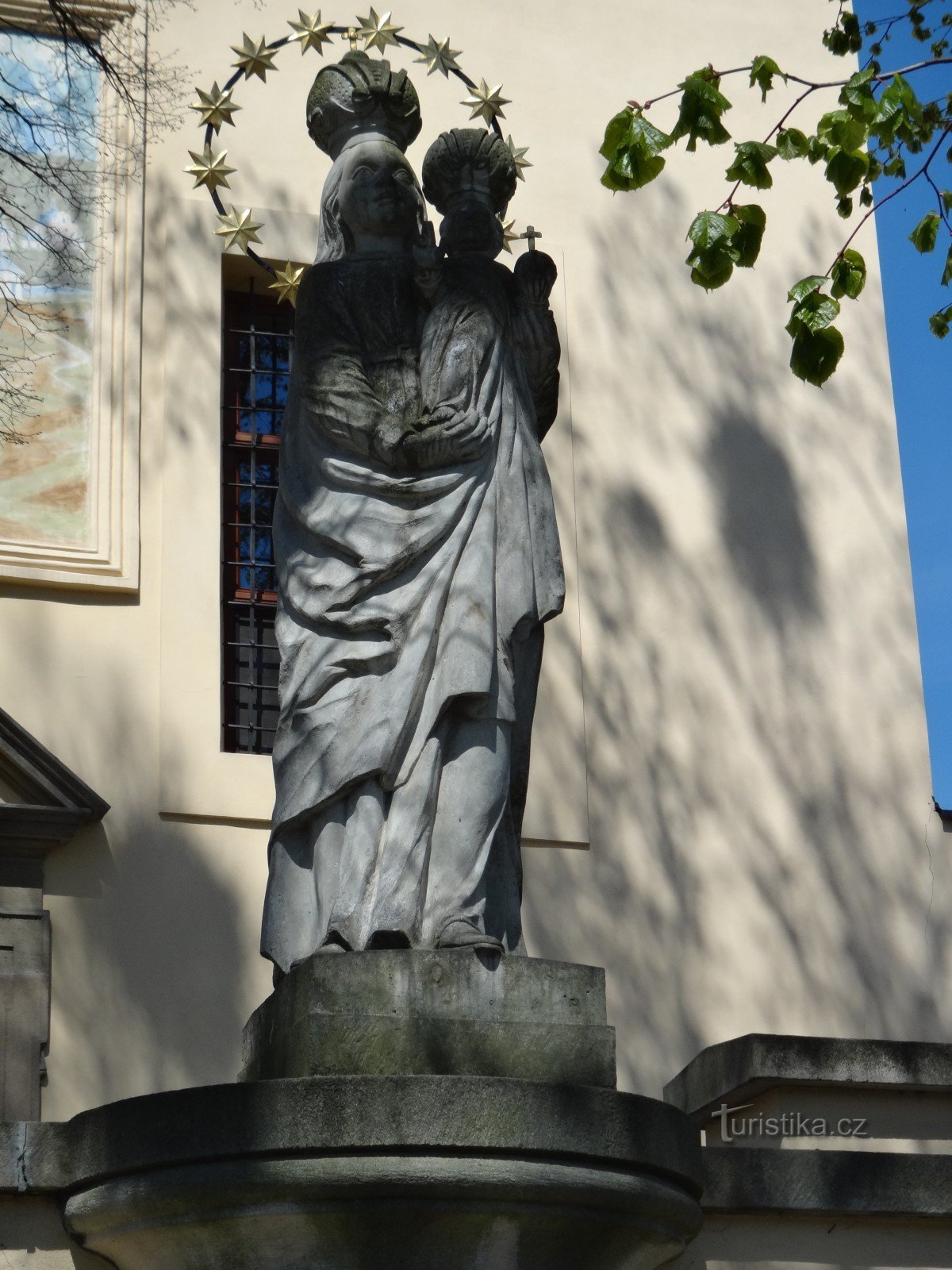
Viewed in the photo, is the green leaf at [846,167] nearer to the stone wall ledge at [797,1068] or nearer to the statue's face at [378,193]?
the statue's face at [378,193]

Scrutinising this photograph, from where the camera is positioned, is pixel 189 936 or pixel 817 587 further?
pixel 817 587

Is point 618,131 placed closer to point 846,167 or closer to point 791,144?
point 791,144

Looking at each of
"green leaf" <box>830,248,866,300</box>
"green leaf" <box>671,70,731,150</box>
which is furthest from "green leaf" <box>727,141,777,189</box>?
"green leaf" <box>830,248,866,300</box>

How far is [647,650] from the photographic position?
1069cm

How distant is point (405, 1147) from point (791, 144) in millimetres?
3892

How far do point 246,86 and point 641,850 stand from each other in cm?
424

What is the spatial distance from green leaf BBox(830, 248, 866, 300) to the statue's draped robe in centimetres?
164

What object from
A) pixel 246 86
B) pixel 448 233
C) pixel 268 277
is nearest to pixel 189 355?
pixel 268 277

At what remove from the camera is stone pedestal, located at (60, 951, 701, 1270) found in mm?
4633

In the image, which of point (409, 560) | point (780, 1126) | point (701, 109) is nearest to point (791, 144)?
point (701, 109)

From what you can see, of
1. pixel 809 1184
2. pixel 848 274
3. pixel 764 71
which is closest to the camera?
pixel 809 1184

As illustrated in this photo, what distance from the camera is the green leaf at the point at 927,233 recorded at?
7.67 meters

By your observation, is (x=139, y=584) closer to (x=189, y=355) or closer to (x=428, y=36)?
(x=189, y=355)

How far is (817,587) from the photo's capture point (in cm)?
1114
